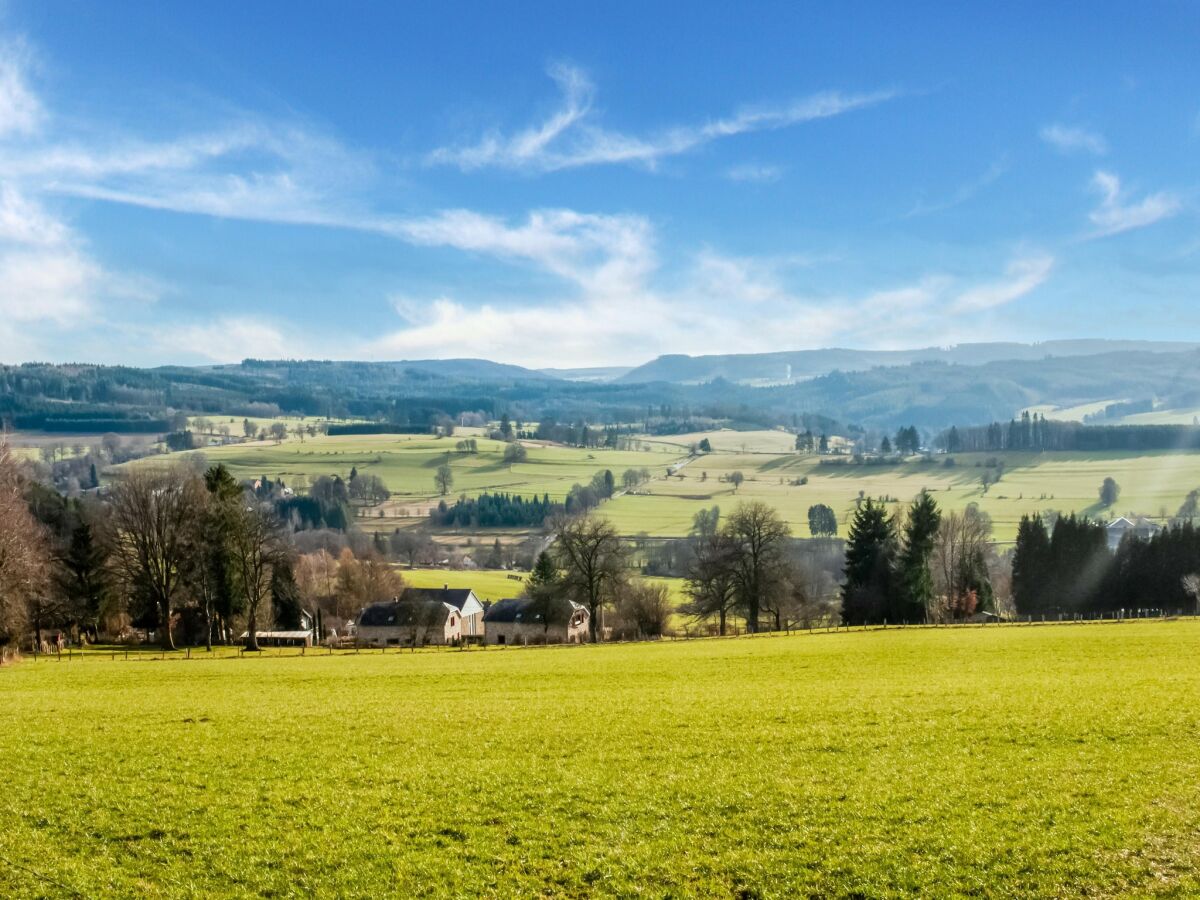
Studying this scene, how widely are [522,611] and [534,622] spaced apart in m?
2.67

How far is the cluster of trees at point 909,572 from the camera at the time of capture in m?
83.2

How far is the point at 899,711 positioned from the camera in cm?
2514

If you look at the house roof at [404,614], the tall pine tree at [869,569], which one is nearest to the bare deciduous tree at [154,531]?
the house roof at [404,614]

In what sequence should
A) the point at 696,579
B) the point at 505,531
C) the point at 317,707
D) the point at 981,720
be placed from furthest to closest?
the point at 505,531, the point at 696,579, the point at 317,707, the point at 981,720

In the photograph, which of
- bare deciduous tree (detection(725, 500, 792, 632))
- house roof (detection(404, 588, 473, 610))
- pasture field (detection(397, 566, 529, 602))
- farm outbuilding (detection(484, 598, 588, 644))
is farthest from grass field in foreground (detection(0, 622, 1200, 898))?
pasture field (detection(397, 566, 529, 602))

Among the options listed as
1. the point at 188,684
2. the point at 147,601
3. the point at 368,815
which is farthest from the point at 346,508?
the point at 368,815

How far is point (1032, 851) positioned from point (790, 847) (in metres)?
3.64

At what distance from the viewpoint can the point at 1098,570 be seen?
311 feet

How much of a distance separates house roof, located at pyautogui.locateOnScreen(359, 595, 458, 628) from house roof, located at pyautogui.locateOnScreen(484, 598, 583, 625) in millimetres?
7000

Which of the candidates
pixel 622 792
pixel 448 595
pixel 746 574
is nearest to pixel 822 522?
pixel 448 595

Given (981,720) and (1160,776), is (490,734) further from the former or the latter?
(1160,776)

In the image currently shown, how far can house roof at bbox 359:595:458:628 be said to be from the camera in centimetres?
8862

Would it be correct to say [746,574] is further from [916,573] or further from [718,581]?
[916,573]

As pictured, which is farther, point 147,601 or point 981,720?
point 147,601
